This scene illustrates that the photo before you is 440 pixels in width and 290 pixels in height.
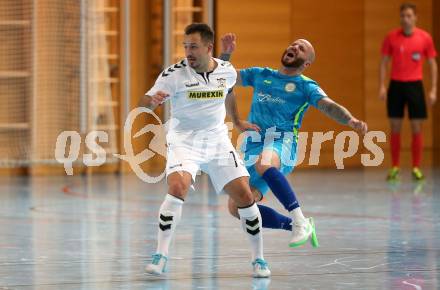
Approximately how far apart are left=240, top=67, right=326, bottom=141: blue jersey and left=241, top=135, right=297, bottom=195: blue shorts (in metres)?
0.10

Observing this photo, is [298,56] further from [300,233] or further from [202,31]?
[300,233]

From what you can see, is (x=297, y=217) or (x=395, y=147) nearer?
(x=297, y=217)

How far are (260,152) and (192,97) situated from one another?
975mm

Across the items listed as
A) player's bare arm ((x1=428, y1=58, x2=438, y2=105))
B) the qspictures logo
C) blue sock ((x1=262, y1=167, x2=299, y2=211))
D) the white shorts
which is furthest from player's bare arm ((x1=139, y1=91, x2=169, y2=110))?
player's bare arm ((x1=428, y1=58, x2=438, y2=105))

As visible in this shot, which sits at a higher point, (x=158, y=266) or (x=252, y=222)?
(x=252, y=222)

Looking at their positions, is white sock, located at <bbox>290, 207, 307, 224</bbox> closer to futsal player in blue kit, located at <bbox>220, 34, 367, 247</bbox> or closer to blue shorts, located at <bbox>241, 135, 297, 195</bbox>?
futsal player in blue kit, located at <bbox>220, 34, 367, 247</bbox>

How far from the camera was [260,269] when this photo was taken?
7.00 metres

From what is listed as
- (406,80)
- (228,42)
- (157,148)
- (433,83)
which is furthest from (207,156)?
(157,148)

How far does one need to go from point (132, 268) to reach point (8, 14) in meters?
9.50

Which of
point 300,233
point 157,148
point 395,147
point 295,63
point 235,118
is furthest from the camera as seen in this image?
point 157,148

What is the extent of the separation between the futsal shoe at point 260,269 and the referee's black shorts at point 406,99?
27.3ft

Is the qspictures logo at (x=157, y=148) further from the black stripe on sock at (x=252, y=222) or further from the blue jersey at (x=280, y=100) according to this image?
the black stripe on sock at (x=252, y=222)

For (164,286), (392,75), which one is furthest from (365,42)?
(164,286)

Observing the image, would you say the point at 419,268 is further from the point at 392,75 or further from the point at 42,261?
the point at 392,75
